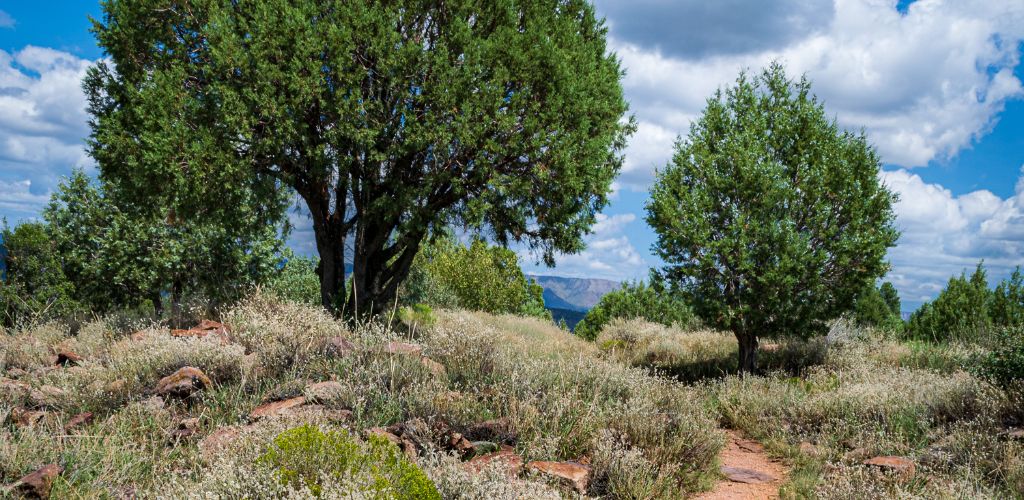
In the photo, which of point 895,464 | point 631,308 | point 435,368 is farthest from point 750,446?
point 631,308

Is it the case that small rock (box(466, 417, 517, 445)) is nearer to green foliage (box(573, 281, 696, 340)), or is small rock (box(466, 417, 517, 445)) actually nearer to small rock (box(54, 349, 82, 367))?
small rock (box(54, 349, 82, 367))

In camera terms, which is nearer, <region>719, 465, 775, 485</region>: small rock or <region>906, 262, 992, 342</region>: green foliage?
<region>719, 465, 775, 485</region>: small rock

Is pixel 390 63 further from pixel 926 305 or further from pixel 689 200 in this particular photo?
pixel 926 305

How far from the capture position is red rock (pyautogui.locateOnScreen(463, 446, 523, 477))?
4621mm

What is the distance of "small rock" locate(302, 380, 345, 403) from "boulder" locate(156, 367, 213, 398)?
1218 mm

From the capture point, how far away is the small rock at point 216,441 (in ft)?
14.7

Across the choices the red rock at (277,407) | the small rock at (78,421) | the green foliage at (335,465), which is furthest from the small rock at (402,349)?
the green foliage at (335,465)

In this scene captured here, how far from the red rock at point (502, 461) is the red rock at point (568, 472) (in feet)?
0.43

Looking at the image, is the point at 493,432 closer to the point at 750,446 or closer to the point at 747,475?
the point at 747,475

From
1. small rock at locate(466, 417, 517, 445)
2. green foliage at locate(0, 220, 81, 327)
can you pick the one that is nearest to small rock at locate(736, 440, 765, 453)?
small rock at locate(466, 417, 517, 445)

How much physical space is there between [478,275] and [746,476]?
30.6 m

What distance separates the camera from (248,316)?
9227 mm

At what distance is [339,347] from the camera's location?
24.7 feet

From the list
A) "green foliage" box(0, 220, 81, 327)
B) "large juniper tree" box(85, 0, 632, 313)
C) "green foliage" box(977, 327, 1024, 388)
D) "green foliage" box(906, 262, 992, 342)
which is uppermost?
"large juniper tree" box(85, 0, 632, 313)
